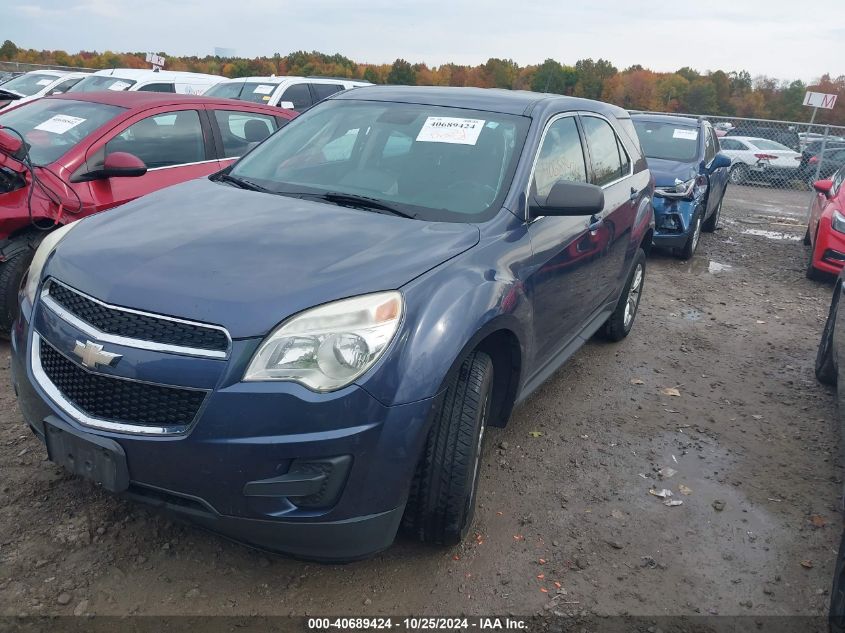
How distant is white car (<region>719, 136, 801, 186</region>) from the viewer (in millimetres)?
19734

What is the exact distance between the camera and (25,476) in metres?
3.18

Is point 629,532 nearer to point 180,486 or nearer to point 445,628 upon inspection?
point 445,628

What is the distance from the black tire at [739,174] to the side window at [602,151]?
16.8 m

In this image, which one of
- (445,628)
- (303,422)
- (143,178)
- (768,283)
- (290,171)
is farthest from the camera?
(768,283)

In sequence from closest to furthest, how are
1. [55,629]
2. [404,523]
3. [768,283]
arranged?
[55,629]
[404,523]
[768,283]

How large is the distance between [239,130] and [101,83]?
7.48 m

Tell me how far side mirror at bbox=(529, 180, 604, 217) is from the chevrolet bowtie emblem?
1.91 meters

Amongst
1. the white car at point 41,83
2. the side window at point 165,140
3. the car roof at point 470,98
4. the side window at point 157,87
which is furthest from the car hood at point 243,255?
the white car at point 41,83

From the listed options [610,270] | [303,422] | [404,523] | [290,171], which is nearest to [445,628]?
[404,523]

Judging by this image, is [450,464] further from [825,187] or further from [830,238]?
[825,187]

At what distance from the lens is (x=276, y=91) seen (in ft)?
40.3

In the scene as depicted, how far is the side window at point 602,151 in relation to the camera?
4.34 metres

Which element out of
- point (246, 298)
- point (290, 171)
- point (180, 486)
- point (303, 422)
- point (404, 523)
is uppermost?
point (290, 171)

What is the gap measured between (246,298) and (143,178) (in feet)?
11.0
